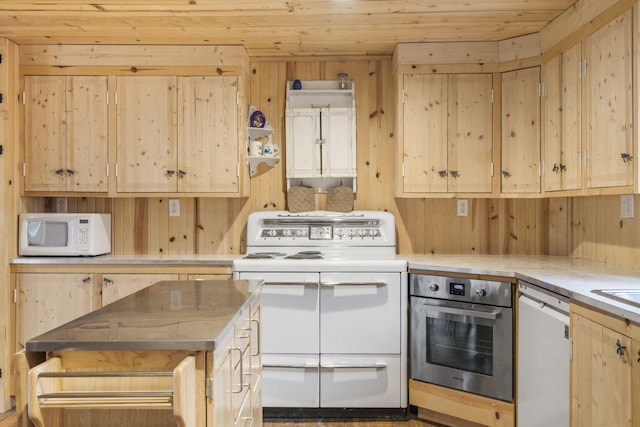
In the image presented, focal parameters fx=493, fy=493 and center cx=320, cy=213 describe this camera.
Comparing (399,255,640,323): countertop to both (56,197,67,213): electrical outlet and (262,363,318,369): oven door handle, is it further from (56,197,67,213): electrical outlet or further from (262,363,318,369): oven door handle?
(56,197,67,213): electrical outlet

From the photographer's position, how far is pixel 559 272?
241cm

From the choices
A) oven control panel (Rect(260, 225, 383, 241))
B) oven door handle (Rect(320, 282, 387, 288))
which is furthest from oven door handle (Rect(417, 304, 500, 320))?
oven control panel (Rect(260, 225, 383, 241))

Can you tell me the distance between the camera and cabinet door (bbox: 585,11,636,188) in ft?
7.13

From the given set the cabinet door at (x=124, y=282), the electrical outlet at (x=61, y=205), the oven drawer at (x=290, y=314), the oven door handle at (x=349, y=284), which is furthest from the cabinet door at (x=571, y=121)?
the electrical outlet at (x=61, y=205)

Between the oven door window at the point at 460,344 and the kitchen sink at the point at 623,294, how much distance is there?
75cm

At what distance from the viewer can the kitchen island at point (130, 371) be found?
110 cm

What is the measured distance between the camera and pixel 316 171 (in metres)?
3.52

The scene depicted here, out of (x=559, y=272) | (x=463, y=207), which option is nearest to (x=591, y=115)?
(x=559, y=272)

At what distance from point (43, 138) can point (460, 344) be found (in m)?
2.91

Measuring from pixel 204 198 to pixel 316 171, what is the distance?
2.76 feet

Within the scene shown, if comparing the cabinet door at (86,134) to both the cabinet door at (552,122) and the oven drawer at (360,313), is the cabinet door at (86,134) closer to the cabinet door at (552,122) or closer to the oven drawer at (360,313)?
the oven drawer at (360,313)

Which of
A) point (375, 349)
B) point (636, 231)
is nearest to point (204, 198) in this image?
point (375, 349)

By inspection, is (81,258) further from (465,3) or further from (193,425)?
(465,3)

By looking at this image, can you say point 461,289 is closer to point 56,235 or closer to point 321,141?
point 321,141
